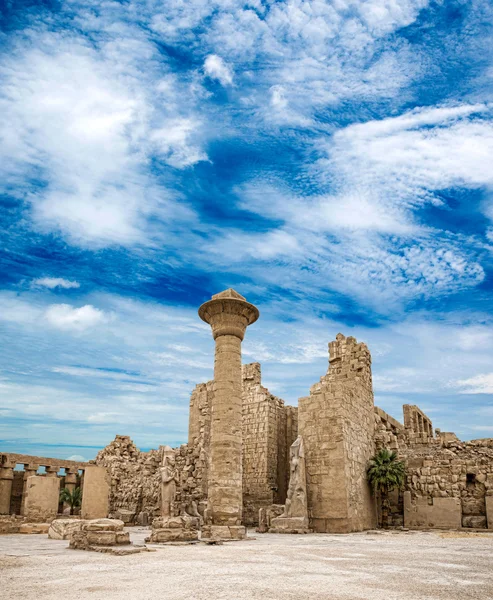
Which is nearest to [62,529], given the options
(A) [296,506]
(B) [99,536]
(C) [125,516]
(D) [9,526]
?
(D) [9,526]

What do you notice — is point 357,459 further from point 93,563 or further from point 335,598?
point 335,598

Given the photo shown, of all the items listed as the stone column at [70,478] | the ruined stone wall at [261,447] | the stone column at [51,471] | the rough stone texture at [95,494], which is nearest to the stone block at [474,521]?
the ruined stone wall at [261,447]

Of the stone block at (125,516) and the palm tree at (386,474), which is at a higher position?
the palm tree at (386,474)

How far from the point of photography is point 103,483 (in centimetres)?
1892

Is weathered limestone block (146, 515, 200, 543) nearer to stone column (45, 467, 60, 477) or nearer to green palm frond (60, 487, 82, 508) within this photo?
green palm frond (60, 487, 82, 508)

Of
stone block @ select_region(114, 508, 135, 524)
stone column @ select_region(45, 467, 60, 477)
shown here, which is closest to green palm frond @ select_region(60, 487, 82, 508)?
stone column @ select_region(45, 467, 60, 477)

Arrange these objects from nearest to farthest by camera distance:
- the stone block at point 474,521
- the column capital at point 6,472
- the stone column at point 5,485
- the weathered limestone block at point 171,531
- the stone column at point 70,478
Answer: the weathered limestone block at point 171,531, the stone block at point 474,521, the stone column at point 5,485, the column capital at point 6,472, the stone column at point 70,478

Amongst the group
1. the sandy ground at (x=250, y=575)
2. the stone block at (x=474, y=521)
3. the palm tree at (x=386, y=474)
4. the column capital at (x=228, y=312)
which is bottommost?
the stone block at (x=474, y=521)

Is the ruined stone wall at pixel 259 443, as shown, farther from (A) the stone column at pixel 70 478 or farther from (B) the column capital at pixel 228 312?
(A) the stone column at pixel 70 478

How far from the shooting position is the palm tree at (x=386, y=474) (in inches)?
704

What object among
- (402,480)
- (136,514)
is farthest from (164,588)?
(136,514)

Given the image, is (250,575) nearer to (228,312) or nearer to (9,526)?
(228,312)

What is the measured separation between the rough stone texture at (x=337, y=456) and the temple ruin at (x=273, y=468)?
3cm

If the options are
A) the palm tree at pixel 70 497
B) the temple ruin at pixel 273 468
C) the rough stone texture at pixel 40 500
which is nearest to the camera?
the temple ruin at pixel 273 468
